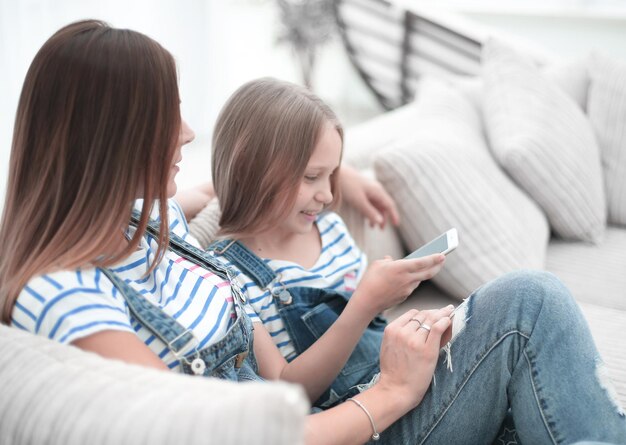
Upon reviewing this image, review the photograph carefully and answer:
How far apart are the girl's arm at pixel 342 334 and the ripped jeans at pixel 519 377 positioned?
4.9 inches

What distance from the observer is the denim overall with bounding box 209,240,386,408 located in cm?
121

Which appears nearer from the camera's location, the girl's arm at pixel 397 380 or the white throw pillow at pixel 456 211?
the girl's arm at pixel 397 380

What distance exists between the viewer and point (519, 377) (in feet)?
3.36

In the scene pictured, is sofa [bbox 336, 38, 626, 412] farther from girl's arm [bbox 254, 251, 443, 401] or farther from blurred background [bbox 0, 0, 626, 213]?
blurred background [bbox 0, 0, 626, 213]

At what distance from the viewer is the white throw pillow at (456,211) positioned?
1.60 meters

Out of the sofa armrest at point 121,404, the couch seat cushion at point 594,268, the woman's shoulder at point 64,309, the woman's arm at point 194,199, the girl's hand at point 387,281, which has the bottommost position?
the couch seat cushion at point 594,268

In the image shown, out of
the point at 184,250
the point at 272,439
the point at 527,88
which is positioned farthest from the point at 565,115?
the point at 272,439

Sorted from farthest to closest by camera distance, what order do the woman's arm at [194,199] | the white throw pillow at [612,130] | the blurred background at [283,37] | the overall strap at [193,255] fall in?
the blurred background at [283,37] → the white throw pillow at [612,130] → the woman's arm at [194,199] → the overall strap at [193,255]

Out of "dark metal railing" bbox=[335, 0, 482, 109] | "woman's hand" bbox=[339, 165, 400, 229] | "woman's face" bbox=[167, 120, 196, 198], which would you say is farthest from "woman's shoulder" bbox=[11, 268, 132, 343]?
"dark metal railing" bbox=[335, 0, 482, 109]

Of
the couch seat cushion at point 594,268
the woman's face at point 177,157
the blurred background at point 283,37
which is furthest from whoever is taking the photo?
the blurred background at point 283,37

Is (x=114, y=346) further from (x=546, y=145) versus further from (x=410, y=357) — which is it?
(x=546, y=145)

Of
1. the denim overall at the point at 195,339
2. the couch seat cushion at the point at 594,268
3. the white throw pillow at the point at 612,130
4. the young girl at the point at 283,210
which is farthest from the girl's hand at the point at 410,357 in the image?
the white throw pillow at the point at 612,130

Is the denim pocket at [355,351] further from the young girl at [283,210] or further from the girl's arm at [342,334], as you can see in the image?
the girl's arm at [342,334]

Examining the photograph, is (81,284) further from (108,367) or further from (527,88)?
(527,88)
